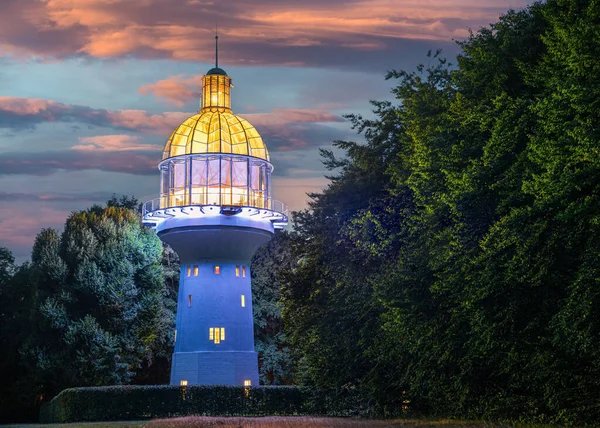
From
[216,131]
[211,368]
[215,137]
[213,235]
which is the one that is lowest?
[211,368]

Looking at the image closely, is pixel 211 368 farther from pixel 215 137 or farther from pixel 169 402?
pixel 215 137

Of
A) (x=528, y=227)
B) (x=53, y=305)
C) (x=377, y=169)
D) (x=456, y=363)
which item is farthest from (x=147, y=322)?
(x=528, y=227)

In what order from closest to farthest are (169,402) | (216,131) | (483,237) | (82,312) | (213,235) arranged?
(483,237), (169,402), (213,235), (216,131), (82,312)

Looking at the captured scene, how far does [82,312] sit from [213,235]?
9.56m

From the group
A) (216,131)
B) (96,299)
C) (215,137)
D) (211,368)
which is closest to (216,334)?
(211,368)

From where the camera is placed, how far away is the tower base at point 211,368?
177 feet

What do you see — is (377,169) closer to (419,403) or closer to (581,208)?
(419,403)

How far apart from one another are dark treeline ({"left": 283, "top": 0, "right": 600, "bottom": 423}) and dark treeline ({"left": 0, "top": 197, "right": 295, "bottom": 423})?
21310mm

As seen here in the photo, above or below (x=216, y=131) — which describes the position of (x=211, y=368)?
below

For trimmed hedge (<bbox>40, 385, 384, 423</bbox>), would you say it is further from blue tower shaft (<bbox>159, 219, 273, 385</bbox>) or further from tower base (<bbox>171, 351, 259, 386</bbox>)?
blue tower shaft (<bbox>159, 219, 273, 385</bbox>)

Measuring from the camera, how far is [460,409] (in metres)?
27.1

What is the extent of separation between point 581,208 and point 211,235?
119 ft

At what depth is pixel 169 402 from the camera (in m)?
50.9

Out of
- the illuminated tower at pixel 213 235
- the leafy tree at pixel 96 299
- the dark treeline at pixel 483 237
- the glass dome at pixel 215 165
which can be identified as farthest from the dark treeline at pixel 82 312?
the dark treeline at pixel 483 237
